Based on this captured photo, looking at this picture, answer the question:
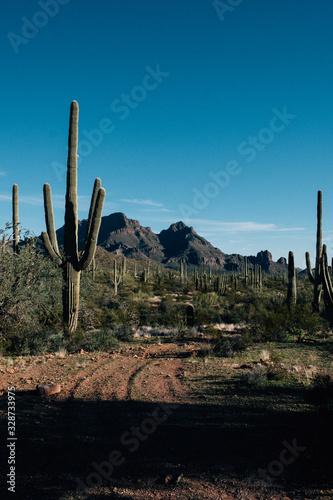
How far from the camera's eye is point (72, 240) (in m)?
13.2

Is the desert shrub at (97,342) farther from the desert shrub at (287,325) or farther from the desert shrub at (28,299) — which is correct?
the desert shrub at (287,325)

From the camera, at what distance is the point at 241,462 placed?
4551mm

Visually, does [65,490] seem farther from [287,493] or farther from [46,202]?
[46,202]

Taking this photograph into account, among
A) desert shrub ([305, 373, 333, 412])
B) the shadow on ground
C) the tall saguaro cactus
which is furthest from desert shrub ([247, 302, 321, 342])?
the shadow on ground

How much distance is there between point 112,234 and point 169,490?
175664 mm

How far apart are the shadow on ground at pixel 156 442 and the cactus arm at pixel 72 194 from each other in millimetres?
7155

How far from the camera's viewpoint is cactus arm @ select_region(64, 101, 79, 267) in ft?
43.3

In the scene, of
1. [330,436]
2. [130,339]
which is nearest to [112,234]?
[130,339]

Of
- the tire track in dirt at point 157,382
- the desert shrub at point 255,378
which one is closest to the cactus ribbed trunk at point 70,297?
the tire track in dirt at point 157,382

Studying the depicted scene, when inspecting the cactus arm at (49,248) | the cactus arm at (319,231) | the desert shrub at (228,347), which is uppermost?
the cactus arm at (319,231)

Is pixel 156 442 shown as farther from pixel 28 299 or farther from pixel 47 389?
pixel 28 299

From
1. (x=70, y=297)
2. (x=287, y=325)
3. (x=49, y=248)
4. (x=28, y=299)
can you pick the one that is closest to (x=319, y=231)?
(x=287, y=325)

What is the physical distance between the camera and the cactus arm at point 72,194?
13.2 meters

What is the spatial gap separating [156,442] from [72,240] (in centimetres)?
946
